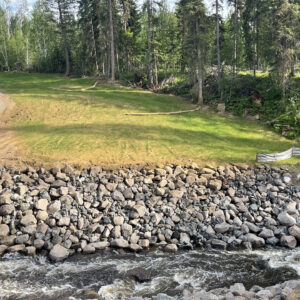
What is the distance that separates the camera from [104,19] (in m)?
42.8

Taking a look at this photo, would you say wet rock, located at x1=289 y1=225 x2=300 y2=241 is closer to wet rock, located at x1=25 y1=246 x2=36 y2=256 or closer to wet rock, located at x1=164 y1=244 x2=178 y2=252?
wet rock, located at x1=164 y1=244 x2=178 y2=252

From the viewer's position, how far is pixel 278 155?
19250 mm

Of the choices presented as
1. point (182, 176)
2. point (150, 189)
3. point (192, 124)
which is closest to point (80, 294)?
point (150, 189)

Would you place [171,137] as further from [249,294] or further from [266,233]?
[249,294]

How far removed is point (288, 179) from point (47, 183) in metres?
12.1

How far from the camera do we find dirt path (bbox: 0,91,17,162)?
58.2 ft

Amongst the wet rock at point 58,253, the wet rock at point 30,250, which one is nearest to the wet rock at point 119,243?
the wet rock at point 58,253

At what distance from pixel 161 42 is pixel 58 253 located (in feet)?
118

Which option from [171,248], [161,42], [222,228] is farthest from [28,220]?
[161,42]

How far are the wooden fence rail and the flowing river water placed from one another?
24.7ft

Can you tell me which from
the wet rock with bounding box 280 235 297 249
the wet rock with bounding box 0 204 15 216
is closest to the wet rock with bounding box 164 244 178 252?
the wet rock with bounding box 280 235 297 249

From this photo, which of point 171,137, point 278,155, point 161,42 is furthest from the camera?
point 161,42

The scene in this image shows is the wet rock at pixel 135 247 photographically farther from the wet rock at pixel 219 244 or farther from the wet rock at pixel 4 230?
the wet rock at pixel 4 230

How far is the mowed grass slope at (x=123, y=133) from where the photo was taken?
18391mm
